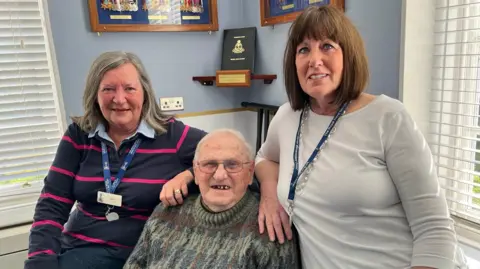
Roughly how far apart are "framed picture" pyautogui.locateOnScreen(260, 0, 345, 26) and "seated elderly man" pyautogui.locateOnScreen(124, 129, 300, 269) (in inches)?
48.6

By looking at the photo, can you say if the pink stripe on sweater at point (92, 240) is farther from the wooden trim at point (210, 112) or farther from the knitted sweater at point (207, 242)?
the wooden trim at point (210, 112)

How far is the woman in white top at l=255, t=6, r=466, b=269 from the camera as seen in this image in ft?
3.38

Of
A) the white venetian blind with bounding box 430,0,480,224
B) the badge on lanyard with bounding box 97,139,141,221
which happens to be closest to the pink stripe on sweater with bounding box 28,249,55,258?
the badge on lanyard with bounding box 97,139,141,221

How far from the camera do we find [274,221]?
1.24 meters

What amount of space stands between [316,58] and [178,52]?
5.95ft

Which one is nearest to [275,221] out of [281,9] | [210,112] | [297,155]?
[297,155]

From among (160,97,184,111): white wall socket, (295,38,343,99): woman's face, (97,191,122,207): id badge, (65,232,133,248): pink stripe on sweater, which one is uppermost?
(295,38,343,99): woman's face

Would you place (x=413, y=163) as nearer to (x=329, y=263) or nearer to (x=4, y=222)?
(x=329, y=263)

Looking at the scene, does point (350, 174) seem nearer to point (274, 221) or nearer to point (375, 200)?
point (375, 200)

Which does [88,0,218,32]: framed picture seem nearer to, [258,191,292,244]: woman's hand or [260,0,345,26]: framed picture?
[260,0,345,26]: framed picture

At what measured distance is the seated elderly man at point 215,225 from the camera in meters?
1.25

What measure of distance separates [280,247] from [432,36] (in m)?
1.21

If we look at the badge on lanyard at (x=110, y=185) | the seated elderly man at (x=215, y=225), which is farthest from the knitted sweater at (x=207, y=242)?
the badge on lanyard at (x=110, y=185)

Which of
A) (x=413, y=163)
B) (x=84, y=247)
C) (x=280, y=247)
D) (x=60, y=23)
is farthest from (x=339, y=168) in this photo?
(x=60, y=23)
